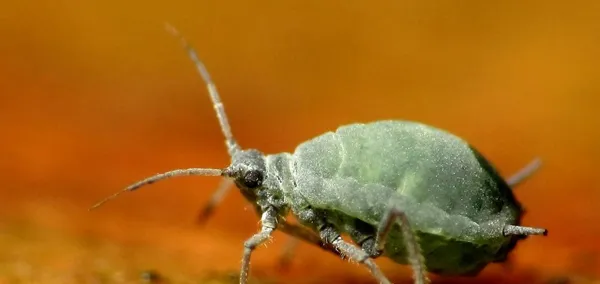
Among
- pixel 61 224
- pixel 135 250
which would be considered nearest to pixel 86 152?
pixel 61 224

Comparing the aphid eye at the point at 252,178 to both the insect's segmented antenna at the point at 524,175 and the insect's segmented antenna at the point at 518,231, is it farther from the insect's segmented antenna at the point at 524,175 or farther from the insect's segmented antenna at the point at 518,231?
the insect's segmented antenna at the point at 524,175

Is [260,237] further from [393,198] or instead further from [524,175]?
[524,175]

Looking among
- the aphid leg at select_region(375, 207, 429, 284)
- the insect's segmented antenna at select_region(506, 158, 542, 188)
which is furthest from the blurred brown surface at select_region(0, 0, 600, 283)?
the aphid leg at select_region(375, 207, 429, 284)

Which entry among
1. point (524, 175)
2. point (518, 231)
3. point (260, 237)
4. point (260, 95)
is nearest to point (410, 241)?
point (518, 231)

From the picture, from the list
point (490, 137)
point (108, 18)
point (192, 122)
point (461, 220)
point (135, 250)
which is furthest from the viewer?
point (108, 18)

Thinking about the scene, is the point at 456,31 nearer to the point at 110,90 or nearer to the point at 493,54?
the point at 493,54

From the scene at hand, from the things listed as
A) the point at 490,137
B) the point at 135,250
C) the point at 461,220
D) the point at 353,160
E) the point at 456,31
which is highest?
the point at 456,31

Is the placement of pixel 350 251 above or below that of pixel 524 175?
below
